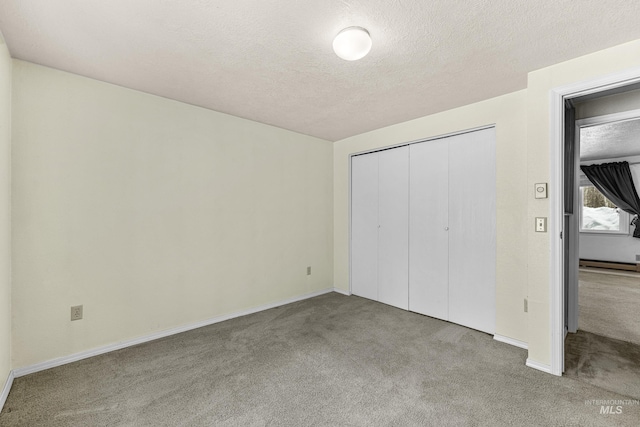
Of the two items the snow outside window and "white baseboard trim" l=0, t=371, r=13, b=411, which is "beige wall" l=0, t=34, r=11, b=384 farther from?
the snow outside window

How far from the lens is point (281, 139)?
3822mm

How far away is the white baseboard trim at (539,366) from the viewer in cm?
220

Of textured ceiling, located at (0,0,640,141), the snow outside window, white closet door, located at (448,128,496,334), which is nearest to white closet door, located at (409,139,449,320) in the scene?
white closet door, located at (448,128,496,334)

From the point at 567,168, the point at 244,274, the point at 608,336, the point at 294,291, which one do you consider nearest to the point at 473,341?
the point at 608,336

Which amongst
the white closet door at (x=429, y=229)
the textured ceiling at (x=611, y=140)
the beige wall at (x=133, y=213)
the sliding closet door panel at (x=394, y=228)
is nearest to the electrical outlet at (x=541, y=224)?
the white closet door at (x=429, y=229)

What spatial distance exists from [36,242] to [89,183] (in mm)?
569

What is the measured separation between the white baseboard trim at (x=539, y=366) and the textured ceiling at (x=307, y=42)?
2.29m

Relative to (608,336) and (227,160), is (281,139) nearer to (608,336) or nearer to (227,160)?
(227,160)

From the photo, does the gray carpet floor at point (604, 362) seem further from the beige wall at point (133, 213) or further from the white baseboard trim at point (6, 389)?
the white baseboard trim at point (6, 389)

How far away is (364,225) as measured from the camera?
412 cm

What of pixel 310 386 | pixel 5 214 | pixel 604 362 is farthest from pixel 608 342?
pixel 5 214

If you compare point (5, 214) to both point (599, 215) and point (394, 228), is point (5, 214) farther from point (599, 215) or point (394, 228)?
point (599, 215)

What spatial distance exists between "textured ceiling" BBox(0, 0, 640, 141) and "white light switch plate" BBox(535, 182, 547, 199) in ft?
2.98

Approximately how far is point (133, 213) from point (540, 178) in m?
3.46
